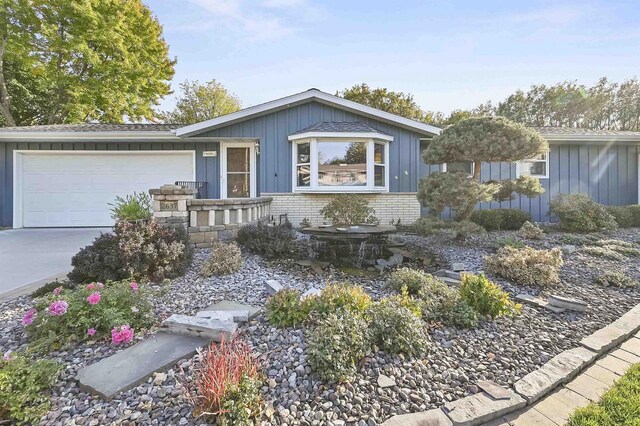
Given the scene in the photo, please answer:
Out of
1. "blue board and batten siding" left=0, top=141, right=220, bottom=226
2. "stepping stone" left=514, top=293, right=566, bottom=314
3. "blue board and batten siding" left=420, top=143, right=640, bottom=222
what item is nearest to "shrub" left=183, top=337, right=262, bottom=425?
"stepping stone" left=514, top=293, right=566, bottom=314

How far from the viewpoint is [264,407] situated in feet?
5.66

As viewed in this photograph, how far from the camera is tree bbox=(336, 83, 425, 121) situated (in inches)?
789

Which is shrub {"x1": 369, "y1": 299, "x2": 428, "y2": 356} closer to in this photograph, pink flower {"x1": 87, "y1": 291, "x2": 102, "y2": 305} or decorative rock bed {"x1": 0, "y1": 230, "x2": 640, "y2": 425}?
decorative rock bed {"x1": 0, "y1": 230, "x2": 640, "y2": 425}

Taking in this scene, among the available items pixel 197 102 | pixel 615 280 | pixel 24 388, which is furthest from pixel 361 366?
pixel 197 102

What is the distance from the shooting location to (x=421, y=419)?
168 centimetres

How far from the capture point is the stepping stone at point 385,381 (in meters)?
1.93

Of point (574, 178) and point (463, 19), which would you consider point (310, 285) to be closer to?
point (463, 19)

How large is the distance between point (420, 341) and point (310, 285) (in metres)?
1.76

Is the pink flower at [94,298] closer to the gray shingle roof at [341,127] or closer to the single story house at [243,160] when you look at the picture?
the single story house at [243,160]

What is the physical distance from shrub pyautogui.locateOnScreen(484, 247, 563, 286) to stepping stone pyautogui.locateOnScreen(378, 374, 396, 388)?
2.81m

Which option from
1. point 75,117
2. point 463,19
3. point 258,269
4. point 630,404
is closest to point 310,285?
point 258,269

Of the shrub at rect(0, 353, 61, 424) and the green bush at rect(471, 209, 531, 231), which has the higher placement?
the green bush at rect(471, 209, 531, 231)

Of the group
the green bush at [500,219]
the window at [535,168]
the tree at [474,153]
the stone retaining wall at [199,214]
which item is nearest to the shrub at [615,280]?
the tree at [474,153]

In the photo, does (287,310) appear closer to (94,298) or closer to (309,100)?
(94,298)
